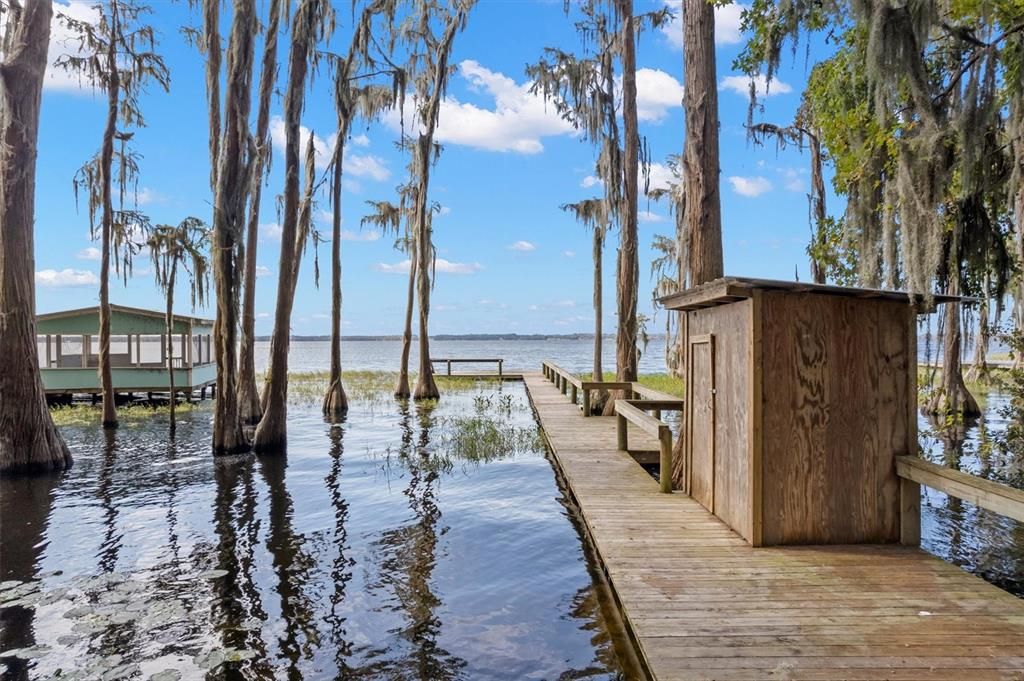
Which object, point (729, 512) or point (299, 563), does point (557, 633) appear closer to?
point (729, 512)

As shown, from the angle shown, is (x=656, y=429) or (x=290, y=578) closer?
(x=290, y=578)

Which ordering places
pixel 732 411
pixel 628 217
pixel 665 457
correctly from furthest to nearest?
pixel 628 217 < pixel 665 457 < pixel 732 411

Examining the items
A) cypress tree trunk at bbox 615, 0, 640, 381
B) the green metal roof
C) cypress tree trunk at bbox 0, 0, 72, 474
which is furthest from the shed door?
the green metal roof

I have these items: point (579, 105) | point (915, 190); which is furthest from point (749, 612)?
point (579, 105)

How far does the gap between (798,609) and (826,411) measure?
186cm

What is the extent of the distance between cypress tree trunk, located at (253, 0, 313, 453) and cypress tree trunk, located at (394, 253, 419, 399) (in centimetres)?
917

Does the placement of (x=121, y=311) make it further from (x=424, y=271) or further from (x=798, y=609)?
(x=798, y=609)

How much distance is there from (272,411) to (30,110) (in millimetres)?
6802

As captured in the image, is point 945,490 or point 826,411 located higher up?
point 826,411

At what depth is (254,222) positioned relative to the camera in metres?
17.0

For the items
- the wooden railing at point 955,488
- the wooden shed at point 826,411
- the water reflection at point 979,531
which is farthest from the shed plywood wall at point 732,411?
the water reflection at point 979,531

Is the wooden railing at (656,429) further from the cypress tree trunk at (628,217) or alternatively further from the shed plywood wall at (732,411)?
the cypress tree trunk at (628,217)

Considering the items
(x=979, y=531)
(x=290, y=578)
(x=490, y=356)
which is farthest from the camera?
(x=490, y=356)

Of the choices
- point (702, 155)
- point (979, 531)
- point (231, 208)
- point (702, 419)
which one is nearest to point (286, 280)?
point (231, 208)
